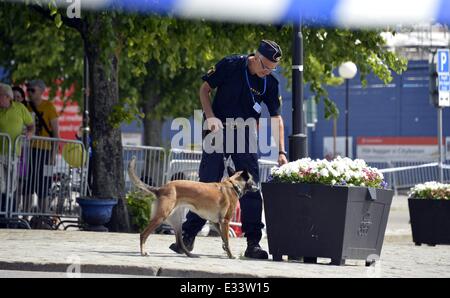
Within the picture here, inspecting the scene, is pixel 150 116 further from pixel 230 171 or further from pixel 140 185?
pixel 140 185

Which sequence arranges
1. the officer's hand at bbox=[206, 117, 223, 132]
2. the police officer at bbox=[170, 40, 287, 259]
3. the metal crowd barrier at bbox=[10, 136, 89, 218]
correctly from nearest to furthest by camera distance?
the officer's hand at bbox=[206, 117, 223, 132]
the police officer at bbox=[170, 40, 287, 259]
the metal crowd barrier at bbox=[10, 136, 89, 218]

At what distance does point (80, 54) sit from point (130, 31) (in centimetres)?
1283

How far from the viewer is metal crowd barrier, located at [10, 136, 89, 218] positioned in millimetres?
16594

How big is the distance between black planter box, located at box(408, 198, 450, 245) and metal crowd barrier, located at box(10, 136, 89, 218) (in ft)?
16.3

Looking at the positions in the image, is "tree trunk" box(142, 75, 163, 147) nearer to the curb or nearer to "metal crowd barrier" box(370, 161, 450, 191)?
"metal crowd barrier" box(370, 161, 450, 191)

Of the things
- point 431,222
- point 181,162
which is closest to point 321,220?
point 431,222

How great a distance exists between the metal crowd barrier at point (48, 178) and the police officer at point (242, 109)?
573cm

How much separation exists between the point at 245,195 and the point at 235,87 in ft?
3.37

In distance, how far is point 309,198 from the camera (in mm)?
10391

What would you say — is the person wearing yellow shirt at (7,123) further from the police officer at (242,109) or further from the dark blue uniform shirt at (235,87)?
the dark blue uniform shirt at (235,87)

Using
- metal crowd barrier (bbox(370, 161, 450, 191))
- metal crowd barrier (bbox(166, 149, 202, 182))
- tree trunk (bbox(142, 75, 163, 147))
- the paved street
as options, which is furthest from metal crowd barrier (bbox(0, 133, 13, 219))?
metal crowd barrier (bbox(370, 161, 450, 191))

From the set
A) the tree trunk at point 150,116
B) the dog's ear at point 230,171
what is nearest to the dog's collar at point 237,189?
the dog's ear at point 230,171

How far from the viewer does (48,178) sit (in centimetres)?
1717

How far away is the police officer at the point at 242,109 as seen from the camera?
1118 centimetres
